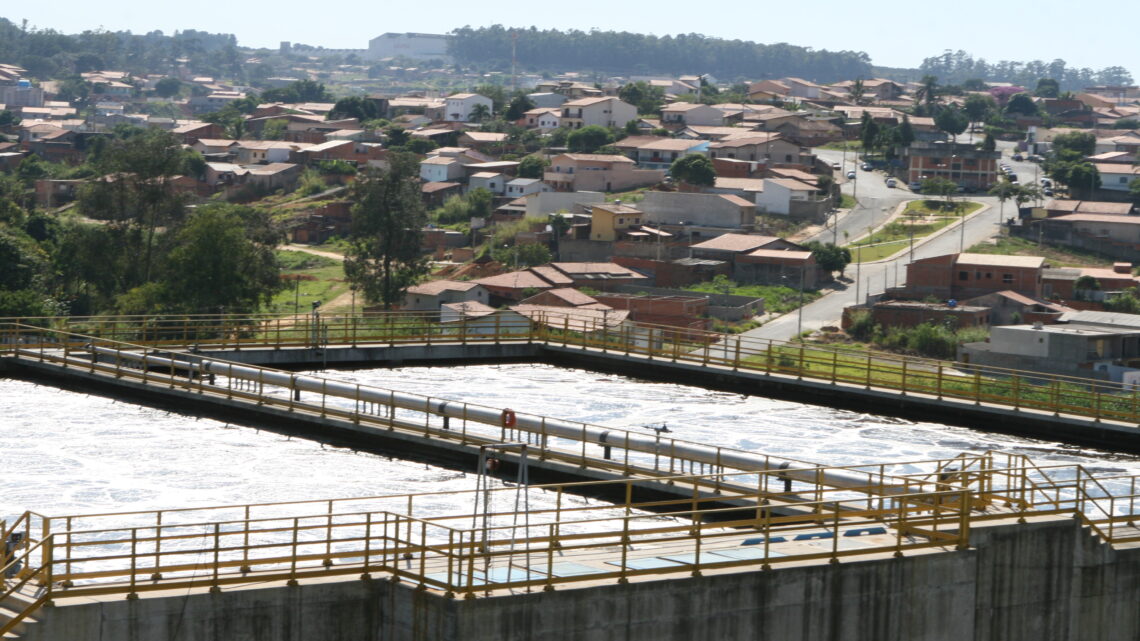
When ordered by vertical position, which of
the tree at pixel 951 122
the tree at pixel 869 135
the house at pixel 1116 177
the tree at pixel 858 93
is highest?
the tree at pixel 858 93

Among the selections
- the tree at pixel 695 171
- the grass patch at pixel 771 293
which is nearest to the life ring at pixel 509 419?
the grass patch at pixel 771 293

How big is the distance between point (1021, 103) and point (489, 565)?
555 ft

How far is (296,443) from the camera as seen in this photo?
2189cm

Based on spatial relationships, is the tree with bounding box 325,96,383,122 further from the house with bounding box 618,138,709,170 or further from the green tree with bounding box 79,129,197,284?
the green tree with bounding box 79,129,197,284

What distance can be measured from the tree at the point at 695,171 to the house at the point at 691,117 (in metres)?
34.8

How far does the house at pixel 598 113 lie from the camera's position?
139250 millimetres

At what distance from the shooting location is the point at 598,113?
458 ft

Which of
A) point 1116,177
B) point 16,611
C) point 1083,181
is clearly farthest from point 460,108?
point 16,611

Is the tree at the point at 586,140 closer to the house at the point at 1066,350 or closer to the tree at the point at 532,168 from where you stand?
the tree at the point at 532,168

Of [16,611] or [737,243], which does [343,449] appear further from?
[737,243]

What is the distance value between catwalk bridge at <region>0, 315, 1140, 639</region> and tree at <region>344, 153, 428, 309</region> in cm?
3697

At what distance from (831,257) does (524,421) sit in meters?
66.4

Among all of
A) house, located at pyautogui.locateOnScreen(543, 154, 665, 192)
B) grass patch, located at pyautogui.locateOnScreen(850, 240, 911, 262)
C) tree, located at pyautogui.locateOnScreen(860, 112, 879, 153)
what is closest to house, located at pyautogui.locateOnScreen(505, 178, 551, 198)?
house, located at pyautogui.locateOnScreen(543, 154, 665, 192)

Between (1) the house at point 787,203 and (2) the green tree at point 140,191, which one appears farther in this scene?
(1) the house at point 787,203
